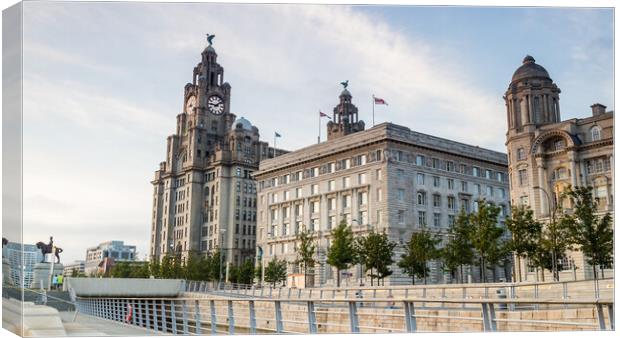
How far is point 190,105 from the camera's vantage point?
127 m

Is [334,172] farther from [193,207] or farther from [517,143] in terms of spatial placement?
[193,207]

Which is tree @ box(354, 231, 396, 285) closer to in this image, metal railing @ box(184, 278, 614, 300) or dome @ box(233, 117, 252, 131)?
metal railing @ box(184, 278, 614, 300)

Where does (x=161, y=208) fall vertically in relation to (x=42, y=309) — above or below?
above

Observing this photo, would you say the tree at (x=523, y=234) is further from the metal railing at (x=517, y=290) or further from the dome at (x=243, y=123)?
the dome at (x=243, y=123)

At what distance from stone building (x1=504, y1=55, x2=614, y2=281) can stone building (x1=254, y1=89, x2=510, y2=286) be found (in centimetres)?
1340

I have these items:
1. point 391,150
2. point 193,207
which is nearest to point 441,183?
point 391,150

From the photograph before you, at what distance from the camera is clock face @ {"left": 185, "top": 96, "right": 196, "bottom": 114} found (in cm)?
12480

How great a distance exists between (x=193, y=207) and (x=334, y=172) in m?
45.7

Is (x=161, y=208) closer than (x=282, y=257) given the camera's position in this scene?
No

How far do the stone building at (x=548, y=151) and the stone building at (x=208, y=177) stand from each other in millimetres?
61192

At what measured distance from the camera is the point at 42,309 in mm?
18016

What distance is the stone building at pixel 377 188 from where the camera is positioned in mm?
72562

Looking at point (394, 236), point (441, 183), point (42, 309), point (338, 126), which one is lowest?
point (42, 309)

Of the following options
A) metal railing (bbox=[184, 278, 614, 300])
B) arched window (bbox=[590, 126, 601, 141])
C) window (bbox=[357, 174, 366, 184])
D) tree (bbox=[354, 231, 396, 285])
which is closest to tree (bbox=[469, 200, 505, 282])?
metal railing (bbox=[184, 278, 614, 300])
